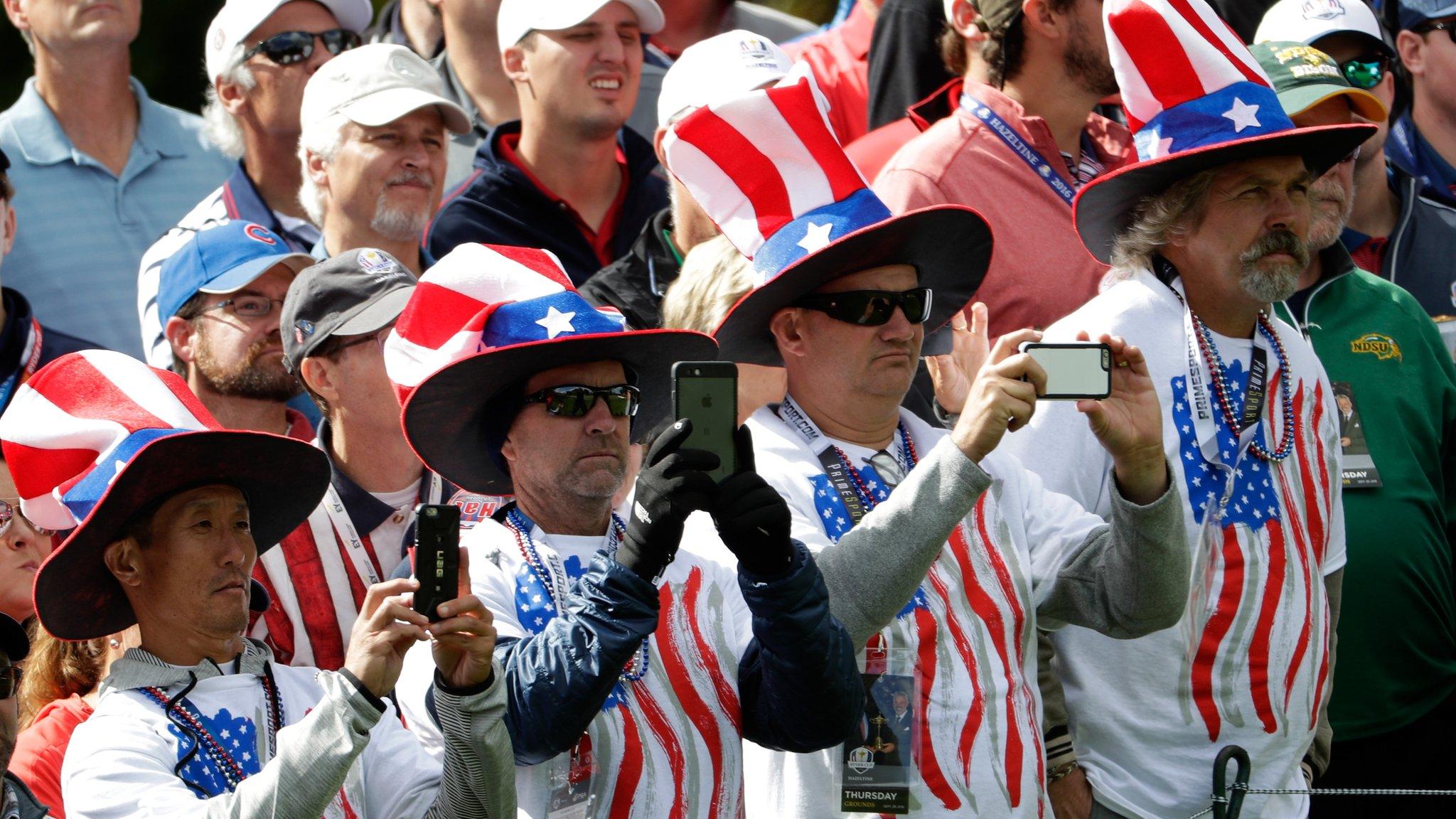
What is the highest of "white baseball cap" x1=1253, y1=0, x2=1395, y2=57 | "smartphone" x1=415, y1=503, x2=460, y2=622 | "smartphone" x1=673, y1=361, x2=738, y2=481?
"white baseball cap" x1=1253, y1=0, x2=1395, y2=57

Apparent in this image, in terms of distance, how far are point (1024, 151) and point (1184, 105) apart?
0.86 meters

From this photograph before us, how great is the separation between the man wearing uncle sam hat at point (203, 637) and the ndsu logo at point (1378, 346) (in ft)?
10.0

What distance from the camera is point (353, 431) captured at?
5109mm

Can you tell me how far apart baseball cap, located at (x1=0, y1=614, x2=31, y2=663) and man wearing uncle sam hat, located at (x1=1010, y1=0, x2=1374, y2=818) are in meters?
2.30

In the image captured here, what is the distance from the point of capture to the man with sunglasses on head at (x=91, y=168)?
6.56m

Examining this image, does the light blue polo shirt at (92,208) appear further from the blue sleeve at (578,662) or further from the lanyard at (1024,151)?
the blue sleeve at (578,662)

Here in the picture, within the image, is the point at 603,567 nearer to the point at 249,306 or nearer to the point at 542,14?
the point at 249,306

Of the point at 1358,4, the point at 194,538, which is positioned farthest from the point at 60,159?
the point at 1358,4

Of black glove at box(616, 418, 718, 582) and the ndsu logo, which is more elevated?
the ndsu logo

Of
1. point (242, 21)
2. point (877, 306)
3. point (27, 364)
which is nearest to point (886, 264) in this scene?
point (877, 306)

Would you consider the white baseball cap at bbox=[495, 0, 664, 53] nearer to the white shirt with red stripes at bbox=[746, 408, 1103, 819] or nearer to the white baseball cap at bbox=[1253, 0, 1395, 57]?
the white baseball cap at bbox=[1253, 0, 1395, 57]

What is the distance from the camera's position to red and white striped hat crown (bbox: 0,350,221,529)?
13.4 feet

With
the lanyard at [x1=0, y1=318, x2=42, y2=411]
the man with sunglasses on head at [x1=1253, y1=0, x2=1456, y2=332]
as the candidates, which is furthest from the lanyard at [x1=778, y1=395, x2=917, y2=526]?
the man with sunglasses on head at [x1=1253, y1=0, x2=1456, y2=332]

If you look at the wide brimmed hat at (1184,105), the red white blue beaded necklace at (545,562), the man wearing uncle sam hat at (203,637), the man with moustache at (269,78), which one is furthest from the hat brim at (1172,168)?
the man with moustache at (269,78)
